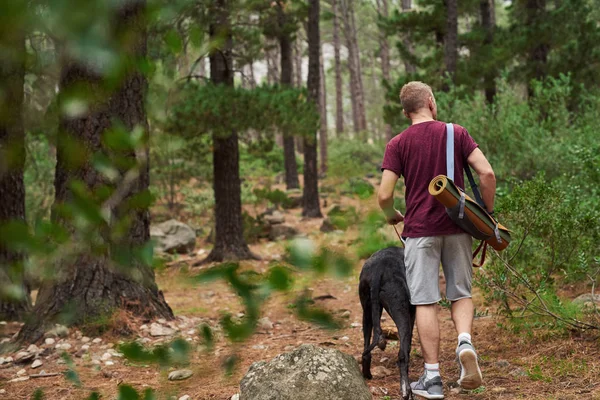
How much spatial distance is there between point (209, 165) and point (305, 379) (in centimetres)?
1234

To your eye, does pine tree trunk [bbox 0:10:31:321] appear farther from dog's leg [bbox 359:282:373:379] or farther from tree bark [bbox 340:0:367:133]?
tree bark [bbox 340:0:367:133]

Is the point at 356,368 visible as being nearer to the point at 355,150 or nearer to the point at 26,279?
the point at 26,279

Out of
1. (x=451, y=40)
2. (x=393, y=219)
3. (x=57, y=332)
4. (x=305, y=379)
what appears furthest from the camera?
(x=451, y=40)

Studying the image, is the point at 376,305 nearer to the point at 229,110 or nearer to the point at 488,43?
the point at 229,110

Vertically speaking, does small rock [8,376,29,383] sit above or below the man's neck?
below

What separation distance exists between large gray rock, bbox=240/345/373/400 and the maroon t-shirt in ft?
2.94

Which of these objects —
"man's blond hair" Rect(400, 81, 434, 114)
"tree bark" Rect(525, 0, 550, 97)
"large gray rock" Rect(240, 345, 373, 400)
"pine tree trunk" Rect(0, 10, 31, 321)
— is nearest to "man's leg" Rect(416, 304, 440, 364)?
"large gray rock" Rect(240, 345, 373, 400)

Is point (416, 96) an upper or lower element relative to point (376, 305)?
upper

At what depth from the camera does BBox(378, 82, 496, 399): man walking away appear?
3.56 metres

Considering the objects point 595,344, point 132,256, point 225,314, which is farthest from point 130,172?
point 595,344

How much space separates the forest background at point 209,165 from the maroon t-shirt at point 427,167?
1.00 metres

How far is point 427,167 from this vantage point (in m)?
3.61

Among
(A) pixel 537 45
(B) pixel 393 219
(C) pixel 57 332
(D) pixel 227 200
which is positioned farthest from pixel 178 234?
(B) pixel 393 219

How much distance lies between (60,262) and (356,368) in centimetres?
304
